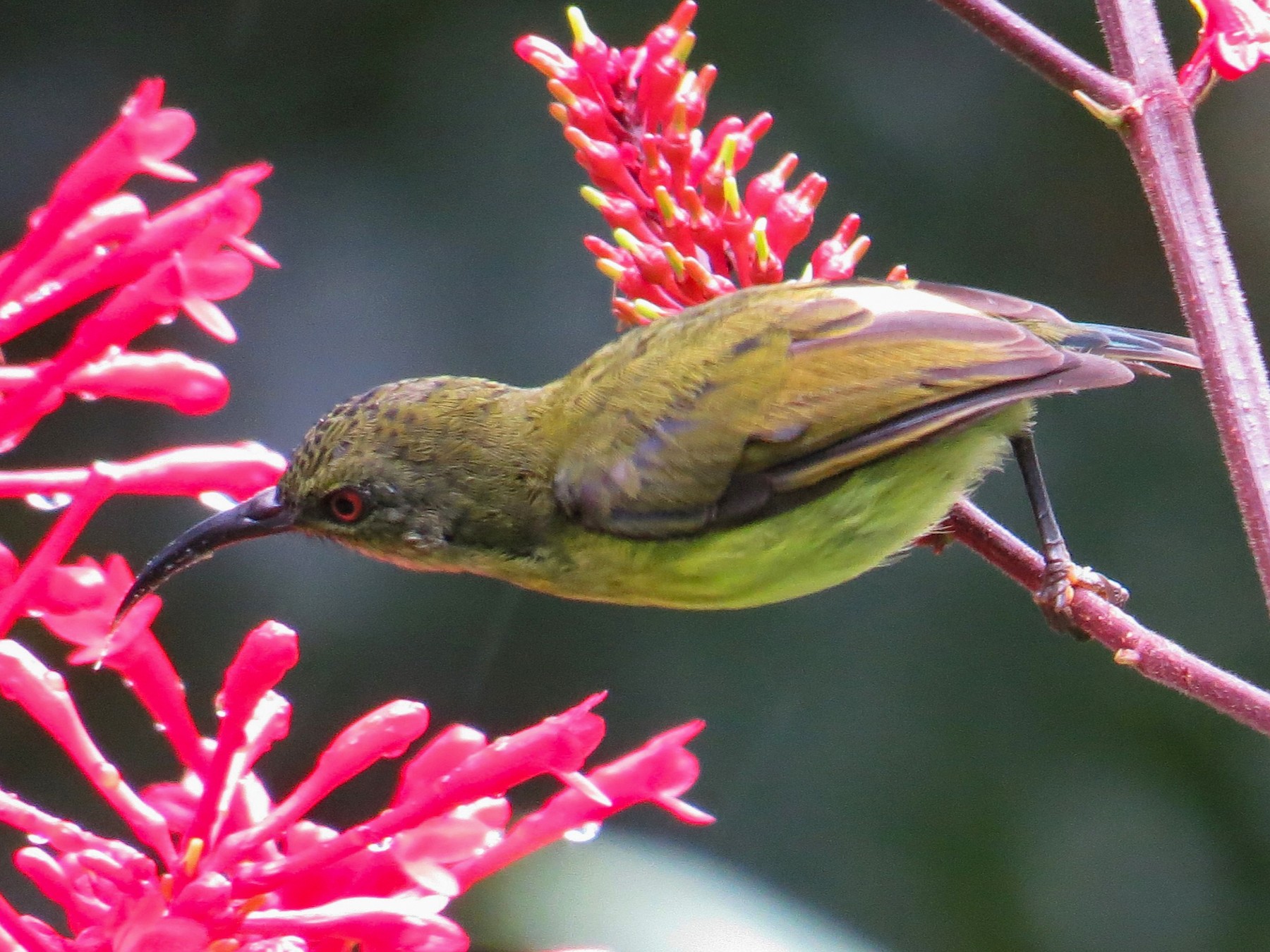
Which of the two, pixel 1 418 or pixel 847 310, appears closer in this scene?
pixel 1 418

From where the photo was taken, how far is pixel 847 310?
8.08ft

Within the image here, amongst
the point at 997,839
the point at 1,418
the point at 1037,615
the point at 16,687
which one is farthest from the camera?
the point at 1037,615

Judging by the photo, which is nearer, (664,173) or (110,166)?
(110,166)

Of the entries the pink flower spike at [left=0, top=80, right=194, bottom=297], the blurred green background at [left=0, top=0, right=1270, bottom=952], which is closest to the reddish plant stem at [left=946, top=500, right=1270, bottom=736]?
the pink flower spike at [left=0, top=80, right=194, bottom=297]

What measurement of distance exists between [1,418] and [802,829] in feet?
8.71

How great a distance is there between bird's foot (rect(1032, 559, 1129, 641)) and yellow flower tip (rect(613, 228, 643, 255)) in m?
0.69

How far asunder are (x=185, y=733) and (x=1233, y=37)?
1338 mm

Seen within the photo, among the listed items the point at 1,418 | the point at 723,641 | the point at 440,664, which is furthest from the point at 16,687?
the point at 723,641

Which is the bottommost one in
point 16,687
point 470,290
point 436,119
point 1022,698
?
point 16,687

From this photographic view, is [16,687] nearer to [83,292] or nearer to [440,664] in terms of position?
[83,292]

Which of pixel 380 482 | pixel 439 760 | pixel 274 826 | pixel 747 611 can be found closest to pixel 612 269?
pixel 380 482

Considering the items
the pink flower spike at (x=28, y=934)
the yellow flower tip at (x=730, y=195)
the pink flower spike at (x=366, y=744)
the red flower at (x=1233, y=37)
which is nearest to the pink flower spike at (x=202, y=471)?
the pink flower spike at (x=366, y=744)

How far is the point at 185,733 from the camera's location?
1.47m

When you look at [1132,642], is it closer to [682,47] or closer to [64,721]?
[682,47]
